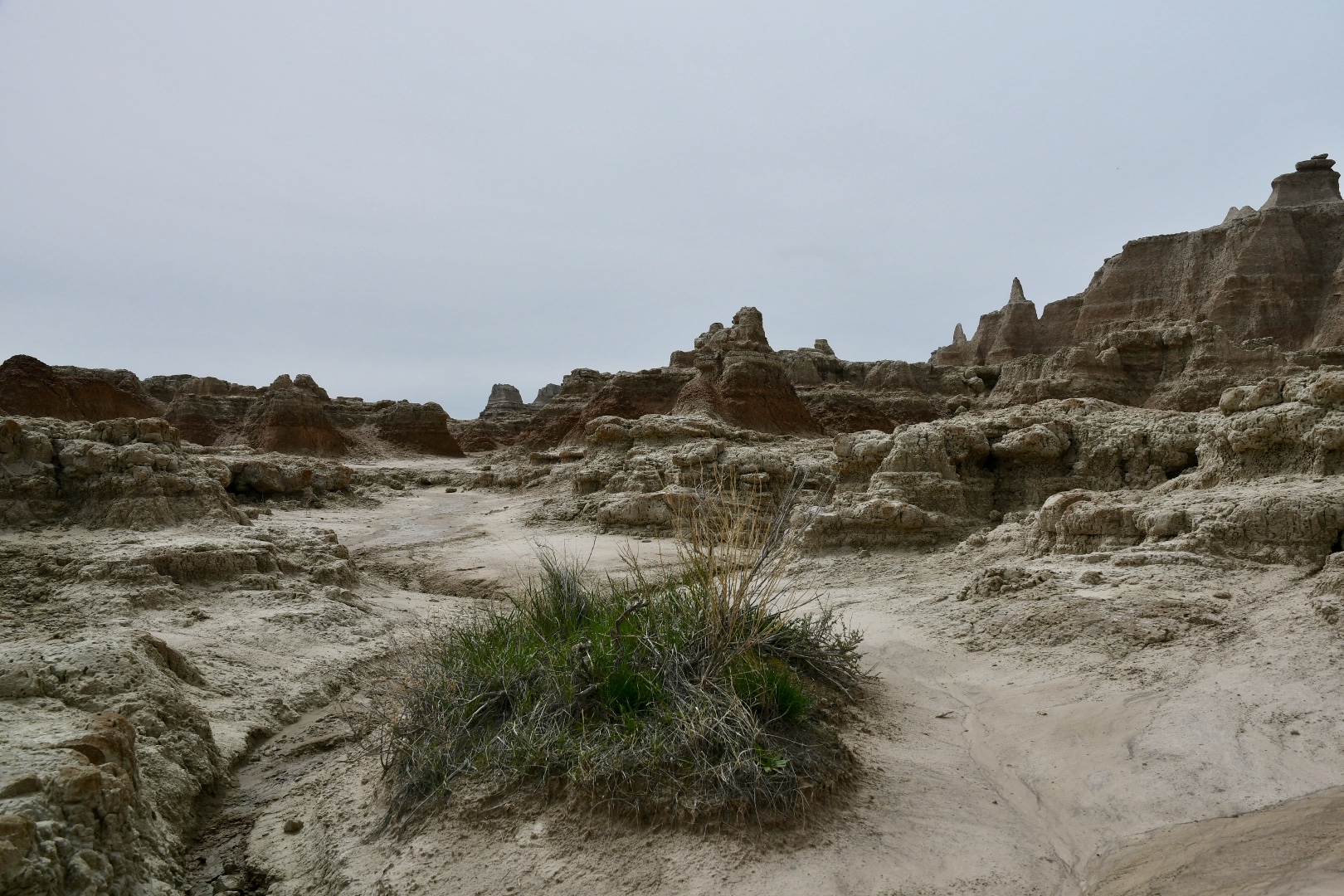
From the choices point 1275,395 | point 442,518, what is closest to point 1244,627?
point 1275,395

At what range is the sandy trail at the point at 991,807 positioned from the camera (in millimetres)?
2750

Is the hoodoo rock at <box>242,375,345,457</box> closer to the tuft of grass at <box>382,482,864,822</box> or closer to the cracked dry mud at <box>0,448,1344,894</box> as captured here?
the cracked dry mud at <box>0,448,1344,894</box>

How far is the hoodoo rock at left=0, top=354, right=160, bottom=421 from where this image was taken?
26750 mm

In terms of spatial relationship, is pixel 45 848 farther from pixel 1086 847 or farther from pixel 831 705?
pixel 1086 847

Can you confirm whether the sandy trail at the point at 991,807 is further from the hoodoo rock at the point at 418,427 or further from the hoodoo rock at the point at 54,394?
the hoodoo rock at the point at 418,427

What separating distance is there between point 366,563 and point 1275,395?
1135cm

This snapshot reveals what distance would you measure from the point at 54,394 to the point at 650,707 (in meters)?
32.9

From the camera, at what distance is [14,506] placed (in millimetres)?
8680

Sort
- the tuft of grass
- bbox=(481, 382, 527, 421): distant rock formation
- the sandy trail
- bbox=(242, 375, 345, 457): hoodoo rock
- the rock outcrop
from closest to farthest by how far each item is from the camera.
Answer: the sandy trail, the tuft of grass, the rock outcrop, bbox=(242, 375, 345, 457): hoodoo rock, bbox=(481, 382, 527, 421): distant rock formation

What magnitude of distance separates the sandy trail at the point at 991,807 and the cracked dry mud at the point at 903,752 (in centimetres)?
1

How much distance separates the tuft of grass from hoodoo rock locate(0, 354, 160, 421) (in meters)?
28.3

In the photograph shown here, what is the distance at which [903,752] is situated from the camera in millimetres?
3770

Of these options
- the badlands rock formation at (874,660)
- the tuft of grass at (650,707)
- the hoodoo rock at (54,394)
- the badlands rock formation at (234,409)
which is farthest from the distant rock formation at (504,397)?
the tuft of grass at (650,707)

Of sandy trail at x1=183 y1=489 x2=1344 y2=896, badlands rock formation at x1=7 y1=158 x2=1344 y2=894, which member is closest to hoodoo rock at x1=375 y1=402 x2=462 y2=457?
badlands rock formation at x1=7 y1=158 x2=1344 y2=894
